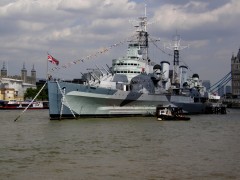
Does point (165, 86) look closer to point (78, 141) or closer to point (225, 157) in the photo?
point (78, 141)

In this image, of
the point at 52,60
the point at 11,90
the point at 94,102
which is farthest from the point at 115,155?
the point at 11,90

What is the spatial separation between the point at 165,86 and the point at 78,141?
43278 millimetres

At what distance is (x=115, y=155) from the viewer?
27.8 m

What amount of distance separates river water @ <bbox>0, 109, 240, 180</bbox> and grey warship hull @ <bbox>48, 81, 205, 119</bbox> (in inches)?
512

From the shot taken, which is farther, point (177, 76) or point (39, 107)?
point (39, 107)

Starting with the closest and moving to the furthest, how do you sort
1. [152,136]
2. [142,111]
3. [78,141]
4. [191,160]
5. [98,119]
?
[191,160], [78,141], [152,136], [98,119], [142,111]

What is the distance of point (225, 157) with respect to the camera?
27641 millimetres

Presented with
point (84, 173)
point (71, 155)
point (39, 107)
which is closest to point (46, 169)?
point (84, 173)

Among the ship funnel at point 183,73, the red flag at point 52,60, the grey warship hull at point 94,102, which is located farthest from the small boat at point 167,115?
the ship funnel at point 183,73

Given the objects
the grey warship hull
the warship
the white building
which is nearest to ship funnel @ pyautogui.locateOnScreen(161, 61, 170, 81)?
the warship

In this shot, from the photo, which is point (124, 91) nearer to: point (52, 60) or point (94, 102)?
point (94, 102)

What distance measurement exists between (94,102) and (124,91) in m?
5.05

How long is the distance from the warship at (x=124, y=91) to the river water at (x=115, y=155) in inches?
525

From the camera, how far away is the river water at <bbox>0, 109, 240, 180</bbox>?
72.8ft
